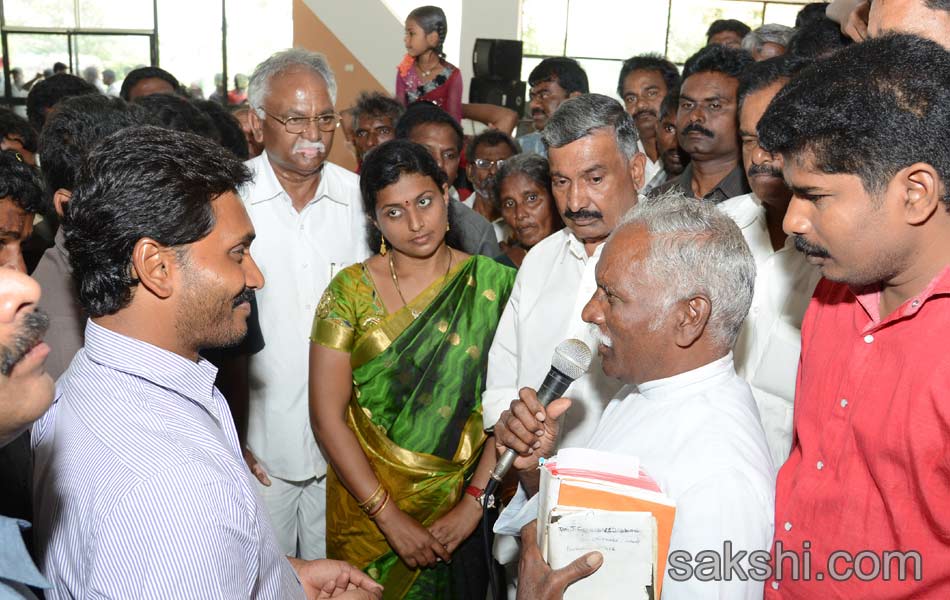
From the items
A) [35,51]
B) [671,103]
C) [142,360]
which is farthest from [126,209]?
[35,51]

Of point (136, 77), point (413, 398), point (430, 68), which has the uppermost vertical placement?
point (430, 68)

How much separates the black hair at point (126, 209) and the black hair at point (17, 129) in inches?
94.7

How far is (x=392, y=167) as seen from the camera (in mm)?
2594

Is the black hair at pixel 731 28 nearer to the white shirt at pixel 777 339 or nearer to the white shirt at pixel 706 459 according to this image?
the white shirt at pixel 777 339

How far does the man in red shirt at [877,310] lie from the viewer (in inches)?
50.4

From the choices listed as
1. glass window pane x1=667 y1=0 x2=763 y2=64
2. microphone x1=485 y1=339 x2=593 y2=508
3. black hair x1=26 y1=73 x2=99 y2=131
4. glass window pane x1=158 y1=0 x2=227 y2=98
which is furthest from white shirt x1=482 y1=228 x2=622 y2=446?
glass window pane x1=667 y1=0 x2=763 y2=64

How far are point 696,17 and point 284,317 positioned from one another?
1066 cm

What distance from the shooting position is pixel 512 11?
10734mm

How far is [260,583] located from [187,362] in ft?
1.30

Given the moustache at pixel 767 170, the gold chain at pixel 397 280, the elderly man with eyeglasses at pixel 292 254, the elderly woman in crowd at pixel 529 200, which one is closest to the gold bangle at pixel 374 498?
the elderly man with eyeglasses at pixel 292 254

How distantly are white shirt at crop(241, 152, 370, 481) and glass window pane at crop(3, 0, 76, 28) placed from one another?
32.4 ft

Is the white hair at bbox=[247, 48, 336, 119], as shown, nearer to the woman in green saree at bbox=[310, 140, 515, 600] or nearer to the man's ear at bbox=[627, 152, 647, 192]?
the woman in green saree at bbox=[310, 140, 515, 600]

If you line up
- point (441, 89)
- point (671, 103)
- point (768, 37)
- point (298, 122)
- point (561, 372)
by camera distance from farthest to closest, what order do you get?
point (441, 89), point (768, 37), point (671, 103), point (298, 122), point (561, 372)

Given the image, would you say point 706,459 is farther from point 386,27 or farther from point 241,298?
point 386,27
